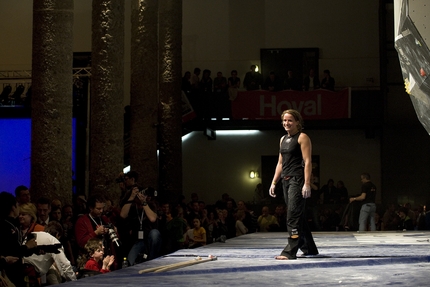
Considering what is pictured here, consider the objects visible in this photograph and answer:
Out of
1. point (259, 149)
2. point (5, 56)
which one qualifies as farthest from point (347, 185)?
point (5, 56)

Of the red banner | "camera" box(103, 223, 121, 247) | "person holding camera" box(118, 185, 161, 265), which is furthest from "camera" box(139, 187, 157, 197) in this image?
the red banner

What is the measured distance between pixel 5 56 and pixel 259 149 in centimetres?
911

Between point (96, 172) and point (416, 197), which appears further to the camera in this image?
point (416, 197)

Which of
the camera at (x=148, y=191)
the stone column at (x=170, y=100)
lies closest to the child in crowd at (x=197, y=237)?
the camera at (x=148, y=191)

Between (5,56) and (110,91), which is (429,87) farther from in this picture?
(5,56)

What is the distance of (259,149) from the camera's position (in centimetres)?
2592

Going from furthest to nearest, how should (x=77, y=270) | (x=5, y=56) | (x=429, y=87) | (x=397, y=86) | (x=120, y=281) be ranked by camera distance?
(x=5, y=56)
(x=397, y=86)
(x=429, y=87)
(x=77, y=270)
(x=120, y=281)

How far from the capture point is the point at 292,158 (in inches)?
313

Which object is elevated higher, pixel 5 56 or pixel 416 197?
pixel 5 56

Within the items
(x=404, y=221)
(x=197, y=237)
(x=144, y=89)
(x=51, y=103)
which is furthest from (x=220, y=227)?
(x=404, y=221)

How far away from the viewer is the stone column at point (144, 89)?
57.2 ft

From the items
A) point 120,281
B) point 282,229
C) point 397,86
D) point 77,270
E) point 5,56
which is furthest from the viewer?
point 5,56

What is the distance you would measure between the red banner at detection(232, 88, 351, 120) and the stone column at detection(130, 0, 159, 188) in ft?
19.7

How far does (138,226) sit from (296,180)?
3269 mm
